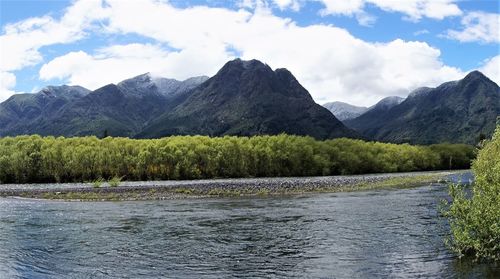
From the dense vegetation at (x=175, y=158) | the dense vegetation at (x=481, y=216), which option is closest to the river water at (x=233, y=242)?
the dense vegetation at (x=481, y=216)

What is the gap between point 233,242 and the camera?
119ft

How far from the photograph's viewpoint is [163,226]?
4509cm

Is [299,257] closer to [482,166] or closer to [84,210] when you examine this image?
[482,166]

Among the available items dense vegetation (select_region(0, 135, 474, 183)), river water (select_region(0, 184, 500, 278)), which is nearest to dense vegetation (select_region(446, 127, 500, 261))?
river water (select_region(0, 184, 500, 278))

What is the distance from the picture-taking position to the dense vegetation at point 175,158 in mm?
121250

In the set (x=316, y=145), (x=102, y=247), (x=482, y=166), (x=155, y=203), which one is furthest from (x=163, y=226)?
(x=316, y=145)

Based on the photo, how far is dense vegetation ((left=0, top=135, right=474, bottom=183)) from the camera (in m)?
121

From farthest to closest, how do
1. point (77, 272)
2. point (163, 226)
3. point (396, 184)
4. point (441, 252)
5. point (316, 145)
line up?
point (316, 145)
point (396, 184)
point (163, 226)
point (441, 252)
point (77, 272)

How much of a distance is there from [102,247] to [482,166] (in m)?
27.8

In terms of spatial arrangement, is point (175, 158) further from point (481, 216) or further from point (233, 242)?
point (481, 216)

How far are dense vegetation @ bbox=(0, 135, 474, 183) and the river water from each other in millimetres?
64054

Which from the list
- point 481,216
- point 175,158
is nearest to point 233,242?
point 481,216

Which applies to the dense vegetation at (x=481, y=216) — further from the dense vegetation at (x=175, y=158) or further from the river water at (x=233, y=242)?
the dense vegetation at (x=175, y=158)

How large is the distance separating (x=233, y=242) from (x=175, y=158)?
94399 mm
